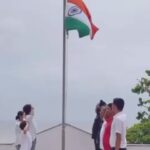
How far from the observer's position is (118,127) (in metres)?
12.8

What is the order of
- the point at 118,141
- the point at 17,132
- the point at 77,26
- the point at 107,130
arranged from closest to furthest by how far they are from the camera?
the point at 118,141 < the point at 107,130 < the point at 17,132 < the point at 77,26

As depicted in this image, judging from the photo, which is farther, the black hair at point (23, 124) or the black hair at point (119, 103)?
the black hair at point (23, 124)

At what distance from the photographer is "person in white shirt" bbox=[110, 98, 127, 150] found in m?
12.8

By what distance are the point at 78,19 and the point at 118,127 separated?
5846mm

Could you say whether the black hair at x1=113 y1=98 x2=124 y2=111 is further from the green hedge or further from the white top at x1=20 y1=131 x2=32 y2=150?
the green hedge

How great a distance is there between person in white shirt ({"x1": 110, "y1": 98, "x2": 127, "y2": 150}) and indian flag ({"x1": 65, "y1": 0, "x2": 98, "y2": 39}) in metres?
5.46

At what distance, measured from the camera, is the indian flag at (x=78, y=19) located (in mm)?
18188

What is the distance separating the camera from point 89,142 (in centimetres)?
1881

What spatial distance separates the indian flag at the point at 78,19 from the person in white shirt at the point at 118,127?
5456mm

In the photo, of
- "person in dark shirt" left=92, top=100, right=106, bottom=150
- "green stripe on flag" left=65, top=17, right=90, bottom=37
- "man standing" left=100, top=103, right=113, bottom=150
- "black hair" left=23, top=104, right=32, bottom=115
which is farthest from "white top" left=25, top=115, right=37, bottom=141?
"man standing" left=100, top=103, right=113, bottom=150

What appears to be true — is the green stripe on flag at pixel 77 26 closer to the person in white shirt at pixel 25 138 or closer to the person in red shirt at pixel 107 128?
the person in white shirt at pixel 25 138

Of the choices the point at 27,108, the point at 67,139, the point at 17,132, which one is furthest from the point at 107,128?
the point at 67,139

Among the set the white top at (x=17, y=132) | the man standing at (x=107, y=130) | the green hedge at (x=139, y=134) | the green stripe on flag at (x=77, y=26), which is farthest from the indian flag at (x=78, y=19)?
the green hedge at (x=139, y=134)

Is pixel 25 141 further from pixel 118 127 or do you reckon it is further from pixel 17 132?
pixel 118 127
